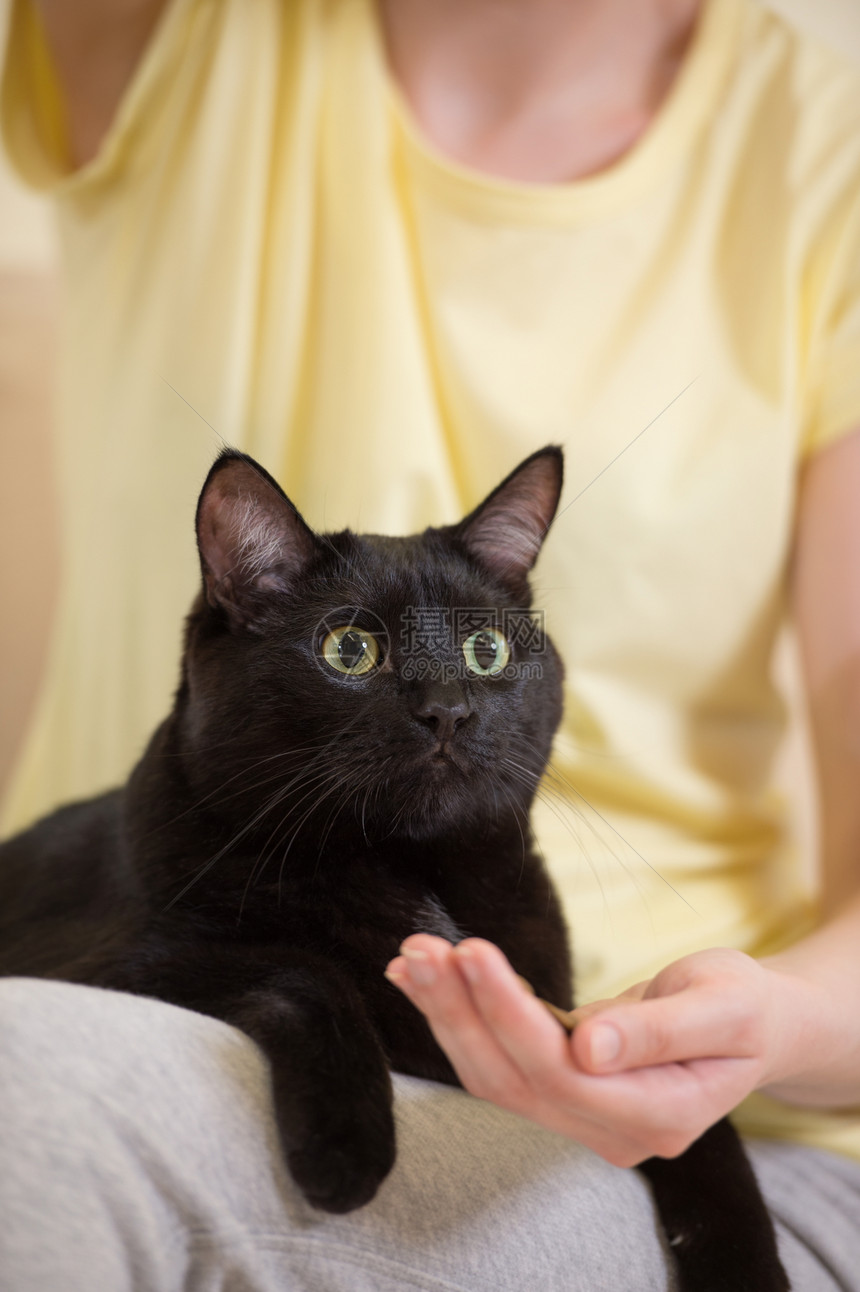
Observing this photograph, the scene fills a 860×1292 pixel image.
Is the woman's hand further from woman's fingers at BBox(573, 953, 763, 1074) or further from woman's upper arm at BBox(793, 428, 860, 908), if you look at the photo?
woman's upper arm at BBox(793, 428, 860, 908)

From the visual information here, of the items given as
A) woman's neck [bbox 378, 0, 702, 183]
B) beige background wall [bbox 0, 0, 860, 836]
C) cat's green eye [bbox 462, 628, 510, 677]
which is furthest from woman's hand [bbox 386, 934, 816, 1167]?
beige background wall [bbox 0, 0, 860, 836]

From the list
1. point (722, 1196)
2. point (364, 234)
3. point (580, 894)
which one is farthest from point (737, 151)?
point (722, 1196)

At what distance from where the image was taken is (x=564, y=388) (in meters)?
1.17

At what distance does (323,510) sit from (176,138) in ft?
1.45

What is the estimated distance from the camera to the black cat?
2.10 ft

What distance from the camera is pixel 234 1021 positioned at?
63 centimetres

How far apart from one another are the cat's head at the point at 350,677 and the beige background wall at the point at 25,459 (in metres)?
1.11

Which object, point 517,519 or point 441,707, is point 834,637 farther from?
point 441,707

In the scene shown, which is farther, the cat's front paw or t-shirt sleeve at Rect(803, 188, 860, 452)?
t-shirt sleeve at Rect(803, 188, 860, 452)

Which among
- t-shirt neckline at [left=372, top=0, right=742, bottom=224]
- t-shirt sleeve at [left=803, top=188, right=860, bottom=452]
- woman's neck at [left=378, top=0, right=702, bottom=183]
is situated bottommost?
t-shirt sleeve at [left=803, top=188, right=860, bottom=452]

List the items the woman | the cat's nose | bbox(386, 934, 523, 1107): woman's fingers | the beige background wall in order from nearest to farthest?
bbox(386, 934, 523, 1107): woman's fingers < the cat's nose < the woman < the beige background wall

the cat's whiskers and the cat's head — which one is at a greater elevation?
the cat's head

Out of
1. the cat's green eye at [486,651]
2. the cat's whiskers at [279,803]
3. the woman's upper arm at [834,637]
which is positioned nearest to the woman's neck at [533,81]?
the woman's upper arm at [834,637]

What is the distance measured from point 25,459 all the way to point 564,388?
3.62 ft
